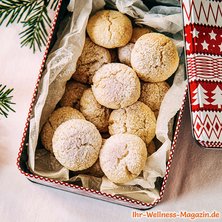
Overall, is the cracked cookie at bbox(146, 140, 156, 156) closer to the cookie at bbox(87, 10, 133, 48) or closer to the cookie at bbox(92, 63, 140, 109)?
the cookie at bbox(92, 63, 140, 109)

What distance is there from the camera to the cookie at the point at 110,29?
3.21 feet

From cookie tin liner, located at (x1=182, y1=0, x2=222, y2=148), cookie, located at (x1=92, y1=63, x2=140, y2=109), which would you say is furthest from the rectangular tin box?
cookie, located at (x1=92, y1=63, x2=140, y2=109)

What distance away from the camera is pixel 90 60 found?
3.26 feet

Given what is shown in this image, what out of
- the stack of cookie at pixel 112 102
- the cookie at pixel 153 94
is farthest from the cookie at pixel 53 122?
the cookie at pixel 153 94

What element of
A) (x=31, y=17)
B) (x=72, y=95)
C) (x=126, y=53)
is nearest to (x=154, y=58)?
(x=126, y=53)

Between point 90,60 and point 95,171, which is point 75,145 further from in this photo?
point 90,60

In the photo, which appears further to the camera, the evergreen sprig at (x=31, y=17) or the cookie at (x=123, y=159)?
the evergreen sprig at (x=31, y=17)

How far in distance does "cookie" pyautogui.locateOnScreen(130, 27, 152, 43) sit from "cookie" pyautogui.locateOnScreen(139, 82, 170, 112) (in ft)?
0.33

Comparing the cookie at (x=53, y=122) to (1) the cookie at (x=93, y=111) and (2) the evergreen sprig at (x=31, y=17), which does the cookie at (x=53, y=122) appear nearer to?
(1) the cookie at (x=93, y=111)

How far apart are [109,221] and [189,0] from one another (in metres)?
0.48

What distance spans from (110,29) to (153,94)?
16 cm

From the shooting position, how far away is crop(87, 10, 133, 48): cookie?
0.98m

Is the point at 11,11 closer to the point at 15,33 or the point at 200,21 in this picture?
the point at 15,33

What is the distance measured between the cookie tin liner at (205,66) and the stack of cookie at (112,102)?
2.6 inches
